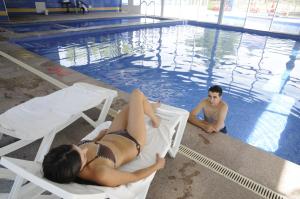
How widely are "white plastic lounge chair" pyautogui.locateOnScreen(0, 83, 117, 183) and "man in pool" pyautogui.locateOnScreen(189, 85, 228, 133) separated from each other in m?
1.17

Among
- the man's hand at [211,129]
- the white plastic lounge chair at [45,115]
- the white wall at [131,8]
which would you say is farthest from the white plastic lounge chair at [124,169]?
the white wall at [131,8]

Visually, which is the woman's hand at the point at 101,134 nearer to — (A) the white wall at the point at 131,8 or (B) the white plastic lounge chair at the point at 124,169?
(B) the white plastic lounge chair at the point at 124,169

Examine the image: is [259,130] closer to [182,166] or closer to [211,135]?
[211,135]

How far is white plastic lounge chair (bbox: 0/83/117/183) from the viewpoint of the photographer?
6.41 feet

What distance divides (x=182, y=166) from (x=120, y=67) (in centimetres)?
450

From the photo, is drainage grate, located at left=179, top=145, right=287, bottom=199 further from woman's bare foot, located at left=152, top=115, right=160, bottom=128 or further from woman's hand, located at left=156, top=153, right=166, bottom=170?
woman's hand, located at left=156, top=153, right=166, bottom=170

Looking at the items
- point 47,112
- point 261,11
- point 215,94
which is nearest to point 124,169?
point 47,112

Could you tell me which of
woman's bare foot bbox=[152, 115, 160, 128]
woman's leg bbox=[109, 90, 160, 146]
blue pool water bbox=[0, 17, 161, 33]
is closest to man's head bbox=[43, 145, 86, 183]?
woman's leg bbox=[109, 90, 160, 146]

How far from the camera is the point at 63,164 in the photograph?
1.29m

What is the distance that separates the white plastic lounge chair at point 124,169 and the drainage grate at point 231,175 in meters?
0.20

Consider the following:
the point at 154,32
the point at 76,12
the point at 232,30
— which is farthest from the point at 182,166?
the point at 76,12

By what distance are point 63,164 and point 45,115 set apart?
3.56ft

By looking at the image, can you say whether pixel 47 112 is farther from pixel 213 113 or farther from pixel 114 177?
pixel 213 113

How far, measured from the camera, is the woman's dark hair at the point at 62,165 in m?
1.26
